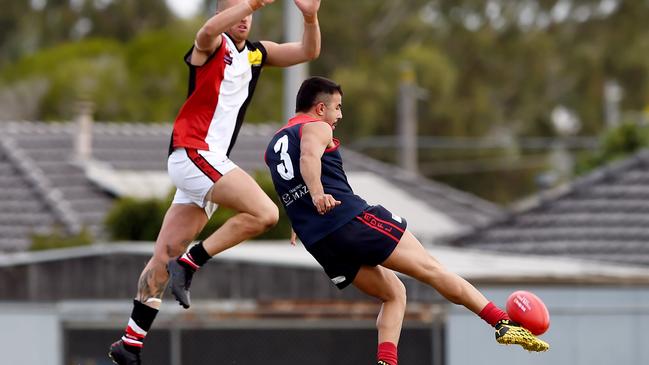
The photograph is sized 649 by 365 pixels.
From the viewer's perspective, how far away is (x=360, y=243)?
7.92m

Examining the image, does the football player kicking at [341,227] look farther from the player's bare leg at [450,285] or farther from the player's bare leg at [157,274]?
the player's bare leg at [157,274]

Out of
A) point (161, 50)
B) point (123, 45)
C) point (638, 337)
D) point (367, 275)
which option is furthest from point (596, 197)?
point (123, 45)

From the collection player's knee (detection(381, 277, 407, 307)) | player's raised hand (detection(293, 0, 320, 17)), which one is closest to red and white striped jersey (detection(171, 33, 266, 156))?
player's raised hand (detection(293, 0, 320, 17))

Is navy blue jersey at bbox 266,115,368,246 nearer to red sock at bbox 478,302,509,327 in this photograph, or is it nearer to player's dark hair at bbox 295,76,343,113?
player's dark hair at bbox 295,76,343,113

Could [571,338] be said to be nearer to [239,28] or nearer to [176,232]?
[176,232]

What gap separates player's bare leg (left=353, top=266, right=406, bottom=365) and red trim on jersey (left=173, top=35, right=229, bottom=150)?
1.11 m

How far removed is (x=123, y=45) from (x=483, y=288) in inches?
1495

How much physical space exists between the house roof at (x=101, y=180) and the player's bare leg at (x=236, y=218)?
43.0 ft

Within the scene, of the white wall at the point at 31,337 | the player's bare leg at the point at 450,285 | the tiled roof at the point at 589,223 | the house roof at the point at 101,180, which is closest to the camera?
Result: the player's bare leg at the point at 450,285

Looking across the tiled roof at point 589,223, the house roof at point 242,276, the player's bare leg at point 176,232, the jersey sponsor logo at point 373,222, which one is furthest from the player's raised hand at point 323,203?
the tiled roof at point 589,223

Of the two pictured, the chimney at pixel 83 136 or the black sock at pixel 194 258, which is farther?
the chimney at pixel 83 136

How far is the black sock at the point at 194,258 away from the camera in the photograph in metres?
8.04

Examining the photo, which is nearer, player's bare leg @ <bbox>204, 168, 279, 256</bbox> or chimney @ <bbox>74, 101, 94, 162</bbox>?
player's bare leg @ <bbox>204, 168, 279, 256</bbox>

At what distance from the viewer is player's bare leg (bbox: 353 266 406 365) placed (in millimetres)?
8141
